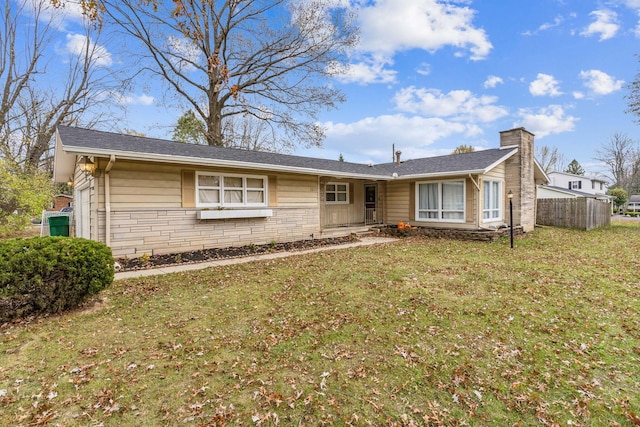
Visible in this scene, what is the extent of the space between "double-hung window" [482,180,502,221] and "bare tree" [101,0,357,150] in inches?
416

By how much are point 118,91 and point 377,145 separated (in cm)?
2241

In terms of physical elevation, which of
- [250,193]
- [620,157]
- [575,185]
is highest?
[620,157]

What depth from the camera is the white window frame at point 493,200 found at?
12.5 m

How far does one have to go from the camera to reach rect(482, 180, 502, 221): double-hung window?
12.6 metres

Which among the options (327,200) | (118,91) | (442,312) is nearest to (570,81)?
(327,200)

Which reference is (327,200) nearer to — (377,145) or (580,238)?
(580,238)

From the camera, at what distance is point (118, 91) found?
1831 centimetres

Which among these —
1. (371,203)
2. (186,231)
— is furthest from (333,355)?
(371,203)

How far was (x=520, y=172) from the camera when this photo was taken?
13492 mm

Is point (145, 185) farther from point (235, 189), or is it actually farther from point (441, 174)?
point (441, 174)

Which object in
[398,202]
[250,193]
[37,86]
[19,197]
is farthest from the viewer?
[37,86]

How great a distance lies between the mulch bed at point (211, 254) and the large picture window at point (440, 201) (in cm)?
400

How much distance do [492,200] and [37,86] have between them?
83.6ft

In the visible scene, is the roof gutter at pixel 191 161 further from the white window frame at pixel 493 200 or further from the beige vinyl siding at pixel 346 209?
the white window frame at pixel 493 200
